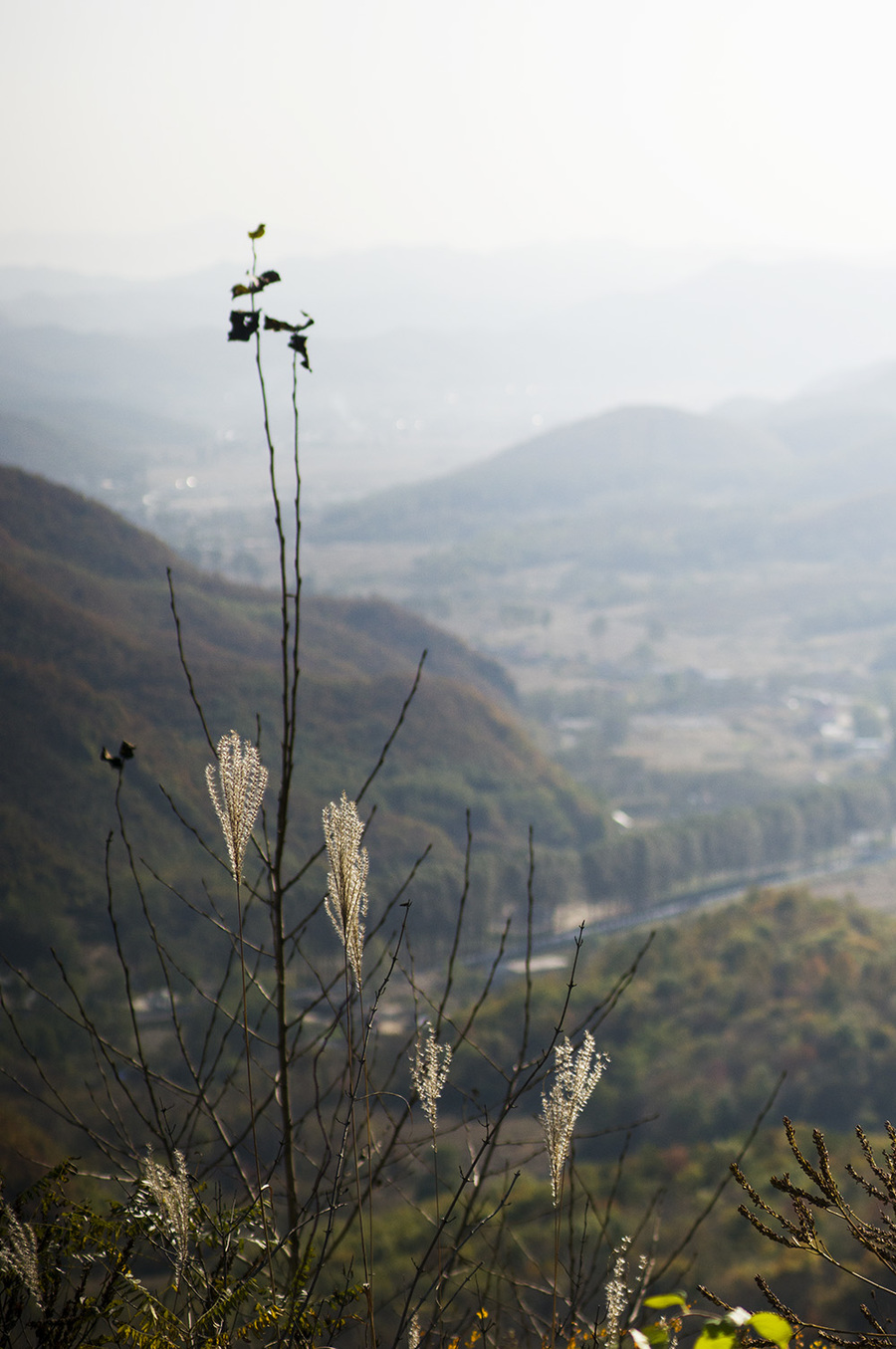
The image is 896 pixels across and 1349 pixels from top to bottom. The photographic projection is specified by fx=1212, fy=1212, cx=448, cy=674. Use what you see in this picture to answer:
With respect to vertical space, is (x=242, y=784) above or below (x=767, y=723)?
above

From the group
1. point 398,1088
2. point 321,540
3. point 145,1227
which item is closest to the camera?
point 145,1227

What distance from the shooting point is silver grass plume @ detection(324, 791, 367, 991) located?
245 centimetres

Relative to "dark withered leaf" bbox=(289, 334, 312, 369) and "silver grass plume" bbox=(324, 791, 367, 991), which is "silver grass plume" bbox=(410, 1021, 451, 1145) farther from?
"dark withered leaf" bbox=(289, 334, 312, 369)

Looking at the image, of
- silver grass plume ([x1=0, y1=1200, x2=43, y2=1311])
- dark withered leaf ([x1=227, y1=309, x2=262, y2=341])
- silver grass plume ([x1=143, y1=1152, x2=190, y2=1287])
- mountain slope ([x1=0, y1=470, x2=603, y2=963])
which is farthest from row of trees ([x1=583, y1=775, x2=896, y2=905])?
dark withered leaf ([x1=227, y1=309, x2=262, y2=341])

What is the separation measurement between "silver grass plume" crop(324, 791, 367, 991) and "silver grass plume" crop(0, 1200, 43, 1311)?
0.95 meters

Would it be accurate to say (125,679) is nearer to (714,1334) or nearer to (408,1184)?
(408,1184)

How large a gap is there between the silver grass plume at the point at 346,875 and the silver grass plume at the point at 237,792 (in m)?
0.17

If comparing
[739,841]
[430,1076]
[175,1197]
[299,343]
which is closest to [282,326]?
[299,343]

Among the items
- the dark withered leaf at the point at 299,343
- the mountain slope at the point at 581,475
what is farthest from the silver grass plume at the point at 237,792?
the mountain slope at the point at 581,475

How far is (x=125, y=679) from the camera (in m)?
40.8

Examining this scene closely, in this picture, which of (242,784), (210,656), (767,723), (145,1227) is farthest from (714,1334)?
(767,723)

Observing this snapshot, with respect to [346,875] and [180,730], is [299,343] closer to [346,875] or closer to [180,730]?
[346,875]

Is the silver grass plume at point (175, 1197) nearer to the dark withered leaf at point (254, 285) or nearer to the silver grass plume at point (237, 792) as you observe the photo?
the silver grass plume at point (237, 792)

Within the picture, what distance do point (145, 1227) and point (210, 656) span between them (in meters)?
46.7
